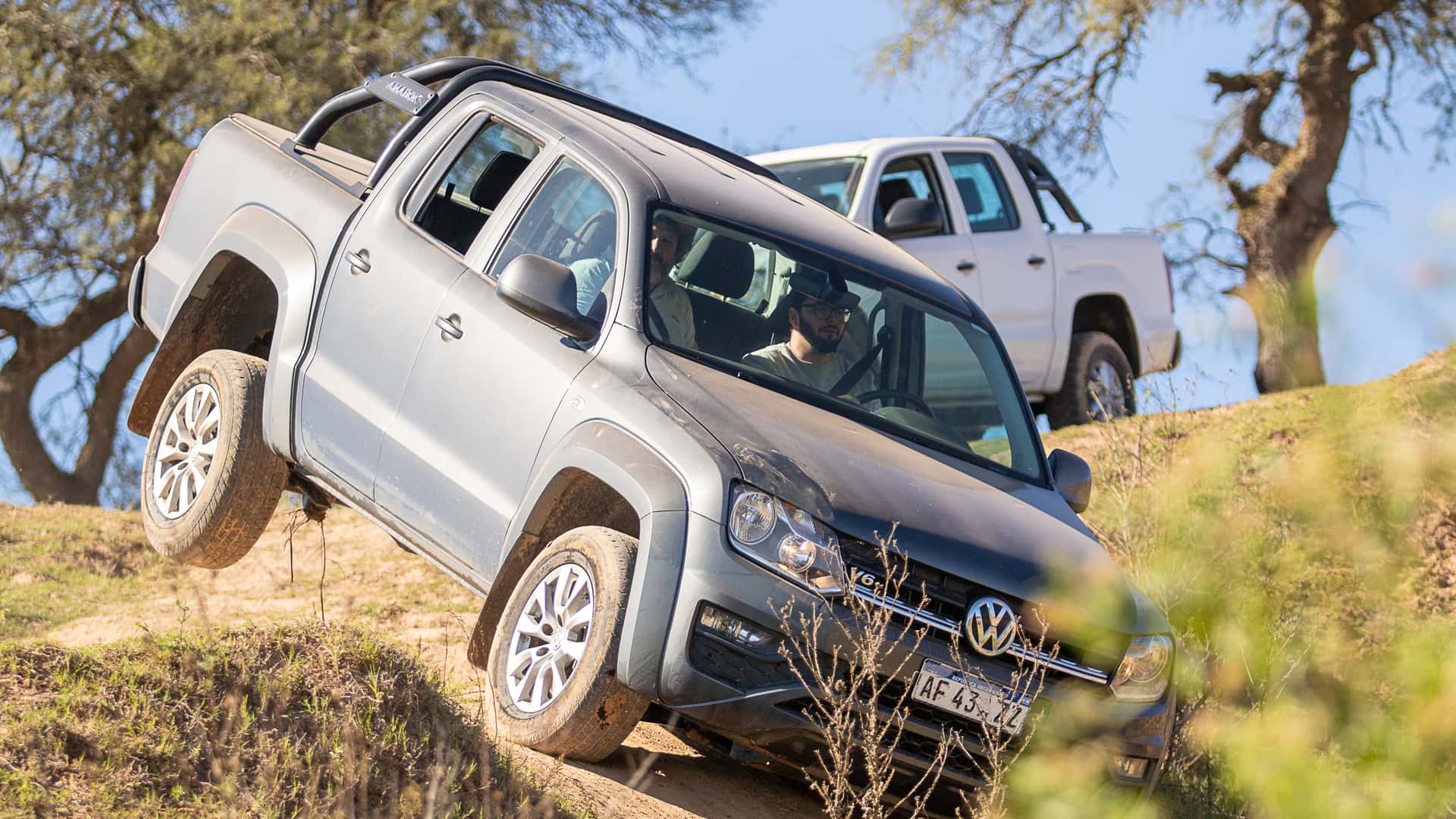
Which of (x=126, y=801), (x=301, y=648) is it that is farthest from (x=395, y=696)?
(x=126, y=801)

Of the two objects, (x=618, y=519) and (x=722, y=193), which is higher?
(x=722, y=193)

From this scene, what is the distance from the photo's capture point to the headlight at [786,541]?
3973 millimetres

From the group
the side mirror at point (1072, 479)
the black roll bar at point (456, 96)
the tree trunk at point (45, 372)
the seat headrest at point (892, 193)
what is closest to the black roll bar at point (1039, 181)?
the seat headrest at point (892, 193)

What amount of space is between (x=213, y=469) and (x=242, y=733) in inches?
87.7

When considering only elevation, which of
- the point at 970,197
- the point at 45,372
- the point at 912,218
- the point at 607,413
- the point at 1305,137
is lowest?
the point at 45,372

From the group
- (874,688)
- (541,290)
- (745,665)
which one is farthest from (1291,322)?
(541,290)

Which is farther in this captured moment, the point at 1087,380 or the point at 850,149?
the point at 1087,380

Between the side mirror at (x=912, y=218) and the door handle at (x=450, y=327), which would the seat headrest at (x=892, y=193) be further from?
the door handle at (x=450, y=327)

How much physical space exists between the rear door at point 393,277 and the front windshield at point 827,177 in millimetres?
3238

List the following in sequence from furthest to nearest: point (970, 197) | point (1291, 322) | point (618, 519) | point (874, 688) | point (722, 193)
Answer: point (970, 197) < point (722, 193) < point (618, 519) < point (874, 688) < point (1291, 322)

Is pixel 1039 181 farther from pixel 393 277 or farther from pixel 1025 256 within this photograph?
pixel 393 277

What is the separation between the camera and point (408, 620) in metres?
7.50

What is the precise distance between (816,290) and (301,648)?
2079 mm

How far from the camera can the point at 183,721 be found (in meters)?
3.64
